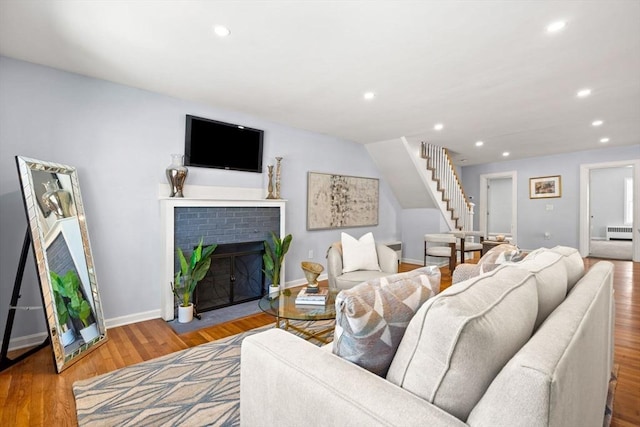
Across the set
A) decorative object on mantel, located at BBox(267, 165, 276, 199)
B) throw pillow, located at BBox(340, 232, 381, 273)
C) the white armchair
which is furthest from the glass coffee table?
decorative object on mantel, located at BBox(267, 165, 276, 199)

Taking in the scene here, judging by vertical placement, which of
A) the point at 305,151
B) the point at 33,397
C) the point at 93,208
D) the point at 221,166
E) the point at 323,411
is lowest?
the point at 33,397

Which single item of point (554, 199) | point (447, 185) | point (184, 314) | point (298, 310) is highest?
point (447, 185)

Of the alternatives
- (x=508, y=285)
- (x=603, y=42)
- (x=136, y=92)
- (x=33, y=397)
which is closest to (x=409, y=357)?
(x=508, y=285)

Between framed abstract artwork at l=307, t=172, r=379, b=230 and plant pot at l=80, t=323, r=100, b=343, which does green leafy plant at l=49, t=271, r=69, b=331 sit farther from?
framed abstract artwork at l=307, t=172, r=379, b=230

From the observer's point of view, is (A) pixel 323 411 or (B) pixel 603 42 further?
(B) pixel 603 42

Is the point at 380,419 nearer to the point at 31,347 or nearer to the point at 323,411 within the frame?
the point at 323,411

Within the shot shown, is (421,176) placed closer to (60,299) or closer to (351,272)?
(351,272)

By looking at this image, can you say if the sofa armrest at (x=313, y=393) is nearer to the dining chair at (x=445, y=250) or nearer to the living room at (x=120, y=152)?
the living room at (x=120, y=152)

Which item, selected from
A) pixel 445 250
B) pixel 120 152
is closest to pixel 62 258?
pixel 120 152

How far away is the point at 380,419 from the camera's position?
0.69 m

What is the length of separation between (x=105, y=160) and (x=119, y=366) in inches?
69.6

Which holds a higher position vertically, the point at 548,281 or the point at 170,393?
the point at 548,281

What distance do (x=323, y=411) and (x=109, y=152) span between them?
118 inches

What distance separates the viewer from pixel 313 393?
829 millimetres
